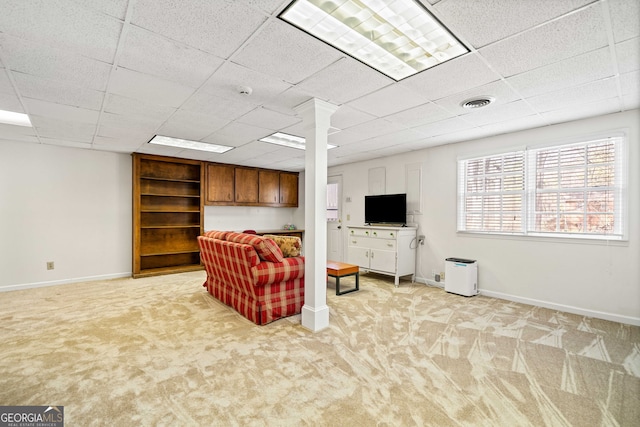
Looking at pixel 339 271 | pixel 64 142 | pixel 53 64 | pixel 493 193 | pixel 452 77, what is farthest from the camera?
pixel 64 142

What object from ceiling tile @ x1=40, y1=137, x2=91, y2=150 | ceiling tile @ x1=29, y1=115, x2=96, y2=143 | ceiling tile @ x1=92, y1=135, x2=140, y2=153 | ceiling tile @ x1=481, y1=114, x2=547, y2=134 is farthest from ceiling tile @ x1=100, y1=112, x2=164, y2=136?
ceiling tile @ x1=481, y1=114, x2=547, y2=134

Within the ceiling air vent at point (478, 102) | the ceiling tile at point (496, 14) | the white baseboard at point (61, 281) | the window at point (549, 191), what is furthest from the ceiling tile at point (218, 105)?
the white baseboard at point (61, 281)

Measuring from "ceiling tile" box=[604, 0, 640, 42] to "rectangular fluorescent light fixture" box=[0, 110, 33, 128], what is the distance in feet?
17.9

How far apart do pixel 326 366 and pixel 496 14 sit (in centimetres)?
263

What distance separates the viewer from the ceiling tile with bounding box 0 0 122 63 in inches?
63.1

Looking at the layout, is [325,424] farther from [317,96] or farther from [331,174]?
[331,174]

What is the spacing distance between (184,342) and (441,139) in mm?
4283

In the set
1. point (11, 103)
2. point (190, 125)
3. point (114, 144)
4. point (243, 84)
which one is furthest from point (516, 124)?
point (114, 144)

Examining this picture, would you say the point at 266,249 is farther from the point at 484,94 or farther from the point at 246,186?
the point at 246,186

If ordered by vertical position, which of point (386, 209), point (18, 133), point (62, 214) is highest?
point (18, 133)

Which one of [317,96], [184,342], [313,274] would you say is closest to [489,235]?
[313,274]

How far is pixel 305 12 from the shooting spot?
5.57ft

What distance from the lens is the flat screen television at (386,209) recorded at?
206 inches

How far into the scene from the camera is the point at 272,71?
233 centimetres
